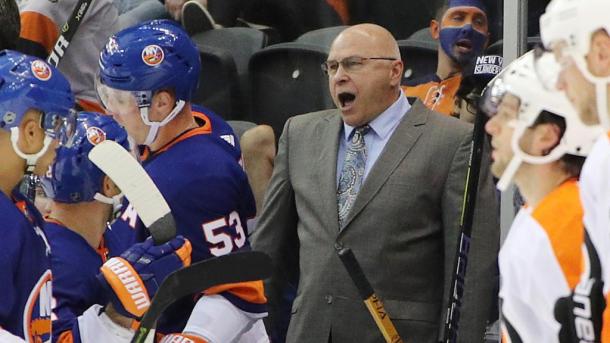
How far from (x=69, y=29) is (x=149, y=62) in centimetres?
136

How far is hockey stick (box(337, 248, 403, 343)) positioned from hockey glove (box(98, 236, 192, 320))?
2.39 feet

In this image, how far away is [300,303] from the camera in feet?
14.2

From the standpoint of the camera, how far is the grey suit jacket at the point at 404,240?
4117 mm

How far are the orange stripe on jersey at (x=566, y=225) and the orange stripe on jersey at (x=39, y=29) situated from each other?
312 centimetres

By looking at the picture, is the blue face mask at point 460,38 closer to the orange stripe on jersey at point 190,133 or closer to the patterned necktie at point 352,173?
the patterned necktie at point 352,173

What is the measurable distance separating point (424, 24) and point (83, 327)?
1.77 metres

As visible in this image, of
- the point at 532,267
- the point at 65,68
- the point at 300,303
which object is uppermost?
the point at 532,267

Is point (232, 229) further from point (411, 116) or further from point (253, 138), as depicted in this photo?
point (253, 138)

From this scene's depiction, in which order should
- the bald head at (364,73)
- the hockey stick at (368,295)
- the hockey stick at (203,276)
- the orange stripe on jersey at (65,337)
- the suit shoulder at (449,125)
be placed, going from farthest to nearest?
the bald head at (364,73)
the suit shoulder at (449,125)
the hockey stick at (368,295)
the orange stripe on jersey at (65,337)
the hockey stick at (203,276)

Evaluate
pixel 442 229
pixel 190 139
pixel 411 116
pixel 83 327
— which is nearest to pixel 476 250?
pixel 442 229

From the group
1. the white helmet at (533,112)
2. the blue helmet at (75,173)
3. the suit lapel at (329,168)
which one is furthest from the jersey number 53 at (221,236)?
the white helmet at (533,112)

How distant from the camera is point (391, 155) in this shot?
4.27 m

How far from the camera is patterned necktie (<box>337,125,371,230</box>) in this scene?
4309 mm

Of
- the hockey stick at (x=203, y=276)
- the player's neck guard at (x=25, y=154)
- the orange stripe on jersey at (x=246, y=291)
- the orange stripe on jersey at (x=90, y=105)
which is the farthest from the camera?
the orange stripe on jersey at (x=90, y=105)
